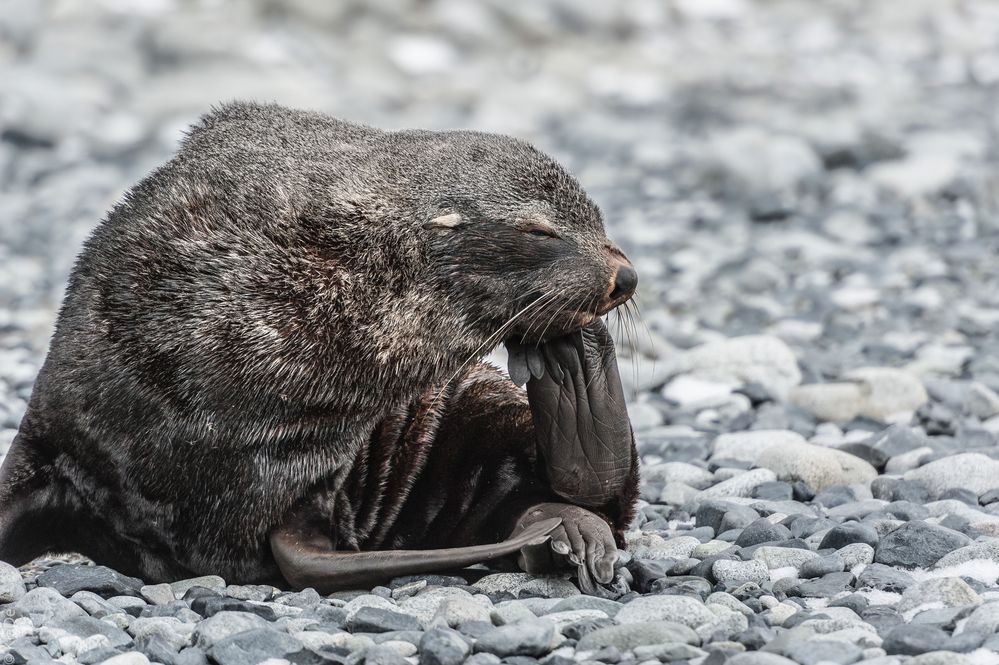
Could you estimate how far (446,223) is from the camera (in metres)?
5.38

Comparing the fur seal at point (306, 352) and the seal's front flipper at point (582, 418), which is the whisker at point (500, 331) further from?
the seal's front flipper at point (582, 418)

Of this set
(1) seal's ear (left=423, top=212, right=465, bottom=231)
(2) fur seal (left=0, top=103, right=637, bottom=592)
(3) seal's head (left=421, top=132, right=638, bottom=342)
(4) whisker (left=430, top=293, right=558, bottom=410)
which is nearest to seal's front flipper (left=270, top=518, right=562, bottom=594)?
(2) fur seal (left=0, top=103, right=637, bottom=592)

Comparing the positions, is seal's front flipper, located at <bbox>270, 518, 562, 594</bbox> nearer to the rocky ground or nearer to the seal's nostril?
the rocky ground

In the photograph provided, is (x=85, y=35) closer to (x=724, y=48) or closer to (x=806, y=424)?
(x=724, y=48)

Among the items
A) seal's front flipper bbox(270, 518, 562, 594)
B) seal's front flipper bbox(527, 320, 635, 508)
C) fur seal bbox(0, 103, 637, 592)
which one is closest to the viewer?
seal's front flipper bbox(270, 518, 562, 594)

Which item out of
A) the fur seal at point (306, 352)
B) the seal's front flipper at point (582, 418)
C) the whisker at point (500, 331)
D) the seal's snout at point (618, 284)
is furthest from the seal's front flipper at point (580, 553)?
the seal's snout at point (618, 284)

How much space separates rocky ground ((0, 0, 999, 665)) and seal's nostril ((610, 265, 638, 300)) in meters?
0.98

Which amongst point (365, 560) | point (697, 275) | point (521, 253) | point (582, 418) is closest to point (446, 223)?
point (521, 253)

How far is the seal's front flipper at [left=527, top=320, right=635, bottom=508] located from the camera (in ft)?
18.4

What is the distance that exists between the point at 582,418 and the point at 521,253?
72cm

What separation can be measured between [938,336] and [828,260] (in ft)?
8.08

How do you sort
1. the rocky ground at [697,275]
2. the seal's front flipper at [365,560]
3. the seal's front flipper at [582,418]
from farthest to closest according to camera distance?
the seal's front flipper at [582,418] < the seal's front flipper at [365,560] < the rocky ground at [697,275]

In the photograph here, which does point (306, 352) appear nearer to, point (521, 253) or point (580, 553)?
point (521, 253)

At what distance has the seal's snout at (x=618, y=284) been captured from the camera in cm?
533
